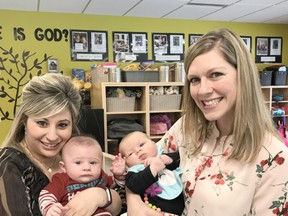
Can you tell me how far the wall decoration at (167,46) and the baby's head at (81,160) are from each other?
149 inches

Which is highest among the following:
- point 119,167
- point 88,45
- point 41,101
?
point 88,45

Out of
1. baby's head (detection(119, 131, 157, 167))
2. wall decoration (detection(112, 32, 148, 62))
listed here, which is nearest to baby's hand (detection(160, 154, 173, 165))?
baby's head (detection(119, 131, 157, 167))

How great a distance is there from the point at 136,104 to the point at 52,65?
1.38m

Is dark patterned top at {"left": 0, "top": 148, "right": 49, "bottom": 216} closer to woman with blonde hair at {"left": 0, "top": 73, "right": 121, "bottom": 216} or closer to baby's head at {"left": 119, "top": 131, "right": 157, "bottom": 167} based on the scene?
woman with blonde hair at {"left": 0, "top": 73, "right": 121, "bottom": 216}

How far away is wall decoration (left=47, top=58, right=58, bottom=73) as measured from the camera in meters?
4.54

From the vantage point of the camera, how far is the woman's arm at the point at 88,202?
1272 millimetres

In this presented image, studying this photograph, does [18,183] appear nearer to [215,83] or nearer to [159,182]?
[159,182]

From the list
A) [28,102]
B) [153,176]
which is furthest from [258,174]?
[28,102]

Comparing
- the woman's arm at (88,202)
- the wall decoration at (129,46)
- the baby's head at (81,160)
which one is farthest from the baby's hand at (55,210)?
the wall decoration at (129,46)

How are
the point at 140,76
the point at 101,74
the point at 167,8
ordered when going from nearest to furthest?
the point at 101,74
the point at 140,76
the point at 167,8

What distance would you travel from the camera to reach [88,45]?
15.6 ft

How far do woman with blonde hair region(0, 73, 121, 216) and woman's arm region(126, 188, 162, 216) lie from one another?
77mm

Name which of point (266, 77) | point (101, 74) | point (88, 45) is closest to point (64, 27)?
point (88, 45)

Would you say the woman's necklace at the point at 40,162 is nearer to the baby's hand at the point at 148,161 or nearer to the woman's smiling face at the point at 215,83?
the baby's hand at the point at 148,161
